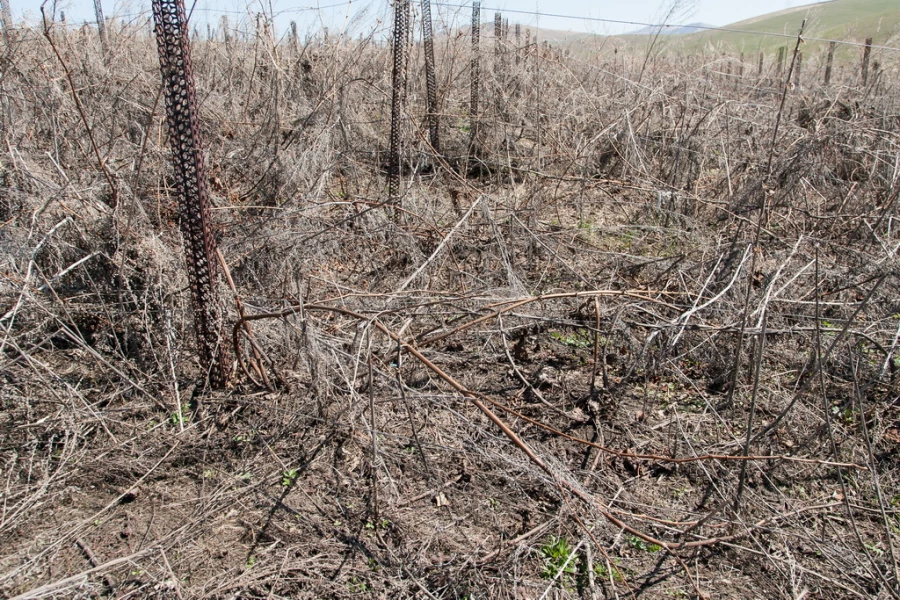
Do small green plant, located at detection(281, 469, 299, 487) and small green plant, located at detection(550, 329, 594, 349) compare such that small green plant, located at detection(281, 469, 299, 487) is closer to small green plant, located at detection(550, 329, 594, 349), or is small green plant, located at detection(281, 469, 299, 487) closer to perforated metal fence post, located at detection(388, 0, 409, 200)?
small green plant, located at detection(550, 329, 594, 349)

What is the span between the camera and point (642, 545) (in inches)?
81.7

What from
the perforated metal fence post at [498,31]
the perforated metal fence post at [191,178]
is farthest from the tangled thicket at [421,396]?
the perforated metal fence post at [498,31]

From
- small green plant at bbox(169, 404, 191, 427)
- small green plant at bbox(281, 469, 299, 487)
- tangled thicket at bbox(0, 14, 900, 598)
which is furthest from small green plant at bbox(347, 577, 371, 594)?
small green plant at bbox(169, 404, 191, 427)

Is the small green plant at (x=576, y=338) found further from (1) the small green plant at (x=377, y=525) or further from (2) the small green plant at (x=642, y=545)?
(1) the small green plant at (x=377, y=525)

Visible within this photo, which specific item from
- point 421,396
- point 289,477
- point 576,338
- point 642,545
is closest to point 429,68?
point 576,338

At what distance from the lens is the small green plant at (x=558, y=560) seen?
1.94 metres

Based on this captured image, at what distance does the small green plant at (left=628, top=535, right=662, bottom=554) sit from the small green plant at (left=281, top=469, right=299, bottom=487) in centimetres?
124

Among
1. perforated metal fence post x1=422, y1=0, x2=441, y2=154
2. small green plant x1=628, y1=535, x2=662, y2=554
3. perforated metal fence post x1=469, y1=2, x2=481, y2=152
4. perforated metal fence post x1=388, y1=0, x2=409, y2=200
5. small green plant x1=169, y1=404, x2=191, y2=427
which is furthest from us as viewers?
perforated metal fence post x1=469, y1=2, x2=481, y2=152

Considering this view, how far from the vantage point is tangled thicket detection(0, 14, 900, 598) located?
6.45ft

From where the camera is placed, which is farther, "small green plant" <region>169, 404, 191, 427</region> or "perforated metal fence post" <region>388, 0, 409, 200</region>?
"perforated metal fence post" <region>388, 0, 409, 200</region>

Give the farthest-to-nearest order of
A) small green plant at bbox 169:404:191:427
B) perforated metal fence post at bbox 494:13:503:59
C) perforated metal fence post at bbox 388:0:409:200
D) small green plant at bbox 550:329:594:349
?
perforated metal fence post at bbox 494:13:503:59, perforated metal fence post at bbox 388:0:409:200, small green plant at bbox 550:329:594:349, small green plant at bbox 169:404:191:427

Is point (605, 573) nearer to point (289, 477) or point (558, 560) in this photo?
point (558, 560)

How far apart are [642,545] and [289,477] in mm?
1302

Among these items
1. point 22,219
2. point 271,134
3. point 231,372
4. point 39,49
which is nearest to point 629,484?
point 231,372
